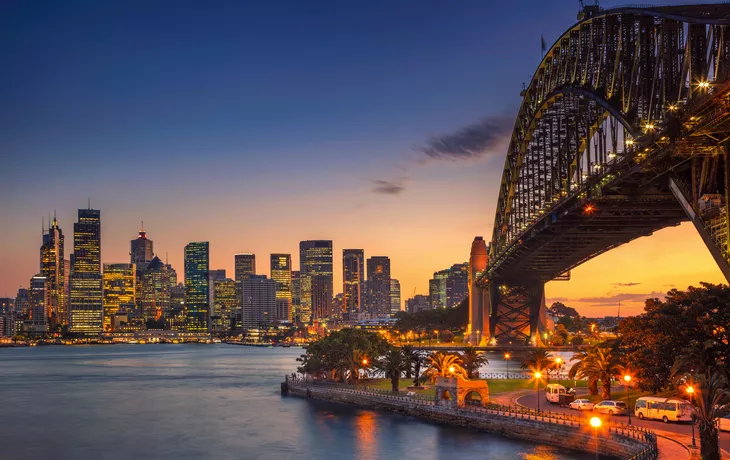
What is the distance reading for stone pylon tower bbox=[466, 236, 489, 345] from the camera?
152 m

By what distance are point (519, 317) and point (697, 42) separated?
113717 millimetres

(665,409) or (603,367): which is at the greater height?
(603,367)

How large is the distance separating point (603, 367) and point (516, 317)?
8859 centimetres

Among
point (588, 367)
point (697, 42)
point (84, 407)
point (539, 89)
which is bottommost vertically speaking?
point (84, 407)

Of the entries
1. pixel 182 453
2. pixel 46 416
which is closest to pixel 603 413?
pixel 182 453

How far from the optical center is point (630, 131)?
54.5m

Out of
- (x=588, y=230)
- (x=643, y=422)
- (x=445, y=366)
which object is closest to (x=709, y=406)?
(x=643, y=422)

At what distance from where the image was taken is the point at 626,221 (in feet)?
252

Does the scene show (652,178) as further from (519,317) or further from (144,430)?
(519,317)

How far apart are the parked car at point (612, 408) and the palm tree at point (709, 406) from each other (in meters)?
21.2

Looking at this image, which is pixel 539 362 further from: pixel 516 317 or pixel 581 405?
pixel 516 317

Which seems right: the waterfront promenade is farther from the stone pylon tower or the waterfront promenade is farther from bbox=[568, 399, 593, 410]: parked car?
the stone pylon tower

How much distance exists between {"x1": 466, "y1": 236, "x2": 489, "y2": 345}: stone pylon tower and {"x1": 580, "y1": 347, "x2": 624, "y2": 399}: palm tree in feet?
272

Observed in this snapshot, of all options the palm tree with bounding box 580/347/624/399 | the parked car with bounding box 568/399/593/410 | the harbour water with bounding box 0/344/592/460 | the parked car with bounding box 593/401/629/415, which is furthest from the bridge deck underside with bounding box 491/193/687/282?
the harbour water with bounding box 0/344/592/460
